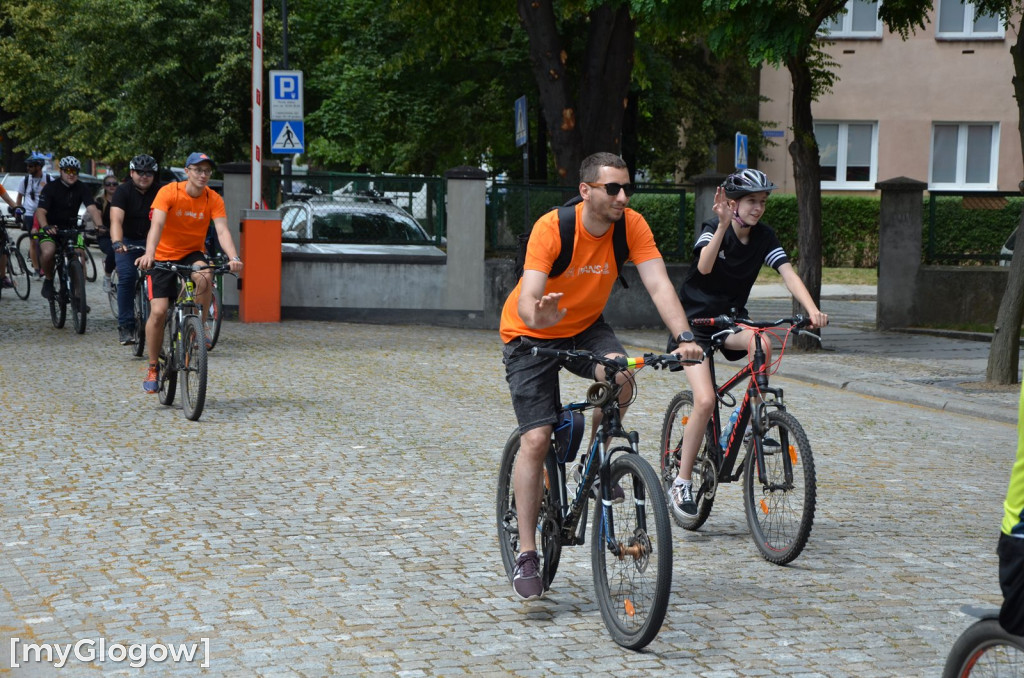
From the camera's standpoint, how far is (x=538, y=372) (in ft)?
17.5

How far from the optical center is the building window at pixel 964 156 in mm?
35844

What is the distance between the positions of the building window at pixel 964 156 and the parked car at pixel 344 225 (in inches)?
840

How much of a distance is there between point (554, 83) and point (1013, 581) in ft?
54.9

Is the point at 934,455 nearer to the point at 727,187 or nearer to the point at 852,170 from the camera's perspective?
the point at 727,187

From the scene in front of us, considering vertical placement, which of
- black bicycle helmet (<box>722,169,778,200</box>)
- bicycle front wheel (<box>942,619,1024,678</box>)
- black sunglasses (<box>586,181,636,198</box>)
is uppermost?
black bicycle helmet (<box>722,169,778,200</box>)

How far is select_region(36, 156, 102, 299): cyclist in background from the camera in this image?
1562cm

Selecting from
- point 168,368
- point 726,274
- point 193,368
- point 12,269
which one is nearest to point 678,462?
point 726,274

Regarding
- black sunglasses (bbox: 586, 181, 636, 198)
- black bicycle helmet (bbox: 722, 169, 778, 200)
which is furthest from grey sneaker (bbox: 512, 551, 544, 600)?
black bicycle helmet (bbox: 722, 169, 778, 200)

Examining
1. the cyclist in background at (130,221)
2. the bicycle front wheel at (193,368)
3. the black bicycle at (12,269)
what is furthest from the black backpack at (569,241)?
the black bicycle at (12,269)

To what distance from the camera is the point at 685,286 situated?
6.93m

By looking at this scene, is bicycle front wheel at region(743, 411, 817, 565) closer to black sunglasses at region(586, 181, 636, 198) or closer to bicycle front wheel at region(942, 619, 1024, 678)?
black sunglasses at region(586, 181, 636, 198)

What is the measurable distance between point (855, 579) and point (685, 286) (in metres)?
1.75

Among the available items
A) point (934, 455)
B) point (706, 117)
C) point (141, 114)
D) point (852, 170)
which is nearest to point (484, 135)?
point (706, 117)

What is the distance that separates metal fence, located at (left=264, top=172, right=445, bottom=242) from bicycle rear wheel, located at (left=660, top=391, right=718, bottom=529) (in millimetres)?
11937
